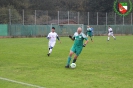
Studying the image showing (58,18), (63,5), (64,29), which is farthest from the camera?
(63,5)

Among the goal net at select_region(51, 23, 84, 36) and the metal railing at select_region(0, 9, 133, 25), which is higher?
the metal railing at select_region(0, 9, 133, 25)

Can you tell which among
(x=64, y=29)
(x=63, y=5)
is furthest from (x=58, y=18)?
(x=63, y=5)

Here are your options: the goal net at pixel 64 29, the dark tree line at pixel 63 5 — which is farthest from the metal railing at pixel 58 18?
the dark tree line at pixel 63 5

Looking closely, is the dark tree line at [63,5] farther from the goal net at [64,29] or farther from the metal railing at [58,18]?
the goal net at [64,29]

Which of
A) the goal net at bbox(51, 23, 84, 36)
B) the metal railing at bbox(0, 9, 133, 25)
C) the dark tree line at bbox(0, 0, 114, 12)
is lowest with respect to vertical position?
the goal net at bbox(51, 23, 84, 36)

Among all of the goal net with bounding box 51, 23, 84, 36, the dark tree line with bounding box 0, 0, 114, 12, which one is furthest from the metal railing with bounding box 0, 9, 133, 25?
the dark tree line with bounding box 0, 0, 114, 12

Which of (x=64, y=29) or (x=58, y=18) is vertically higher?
(x=58, y=18)

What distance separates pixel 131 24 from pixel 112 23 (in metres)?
4.07

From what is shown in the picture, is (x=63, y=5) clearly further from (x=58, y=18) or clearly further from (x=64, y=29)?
(x=64, y=29)

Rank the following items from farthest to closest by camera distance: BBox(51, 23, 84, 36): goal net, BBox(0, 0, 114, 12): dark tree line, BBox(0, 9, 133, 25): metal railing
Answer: BBox(0, 0, 114, 12): dark tree line
BBox(51, 23, 84, 36): goal net
BBox(0, 9, 133, 25): metal railing

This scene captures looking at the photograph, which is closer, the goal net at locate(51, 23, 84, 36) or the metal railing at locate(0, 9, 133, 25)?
the metal railing at locate(0, 9, 133, 25)

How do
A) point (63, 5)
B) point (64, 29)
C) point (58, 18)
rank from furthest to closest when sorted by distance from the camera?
point (63, 5) → point (58, 18) → point (64, 29)

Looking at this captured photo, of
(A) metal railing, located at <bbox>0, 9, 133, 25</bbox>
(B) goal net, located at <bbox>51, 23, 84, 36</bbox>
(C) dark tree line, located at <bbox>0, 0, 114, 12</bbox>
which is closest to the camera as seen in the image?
(A) metal railing, located at <bbox>0, 9, 133, 25</bbox>

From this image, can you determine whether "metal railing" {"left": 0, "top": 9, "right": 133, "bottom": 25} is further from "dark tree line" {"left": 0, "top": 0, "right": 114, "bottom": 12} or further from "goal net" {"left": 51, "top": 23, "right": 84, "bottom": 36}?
"dark tree line" {"left": 0, "top": 0, "right": 114, "bottom": 12}
